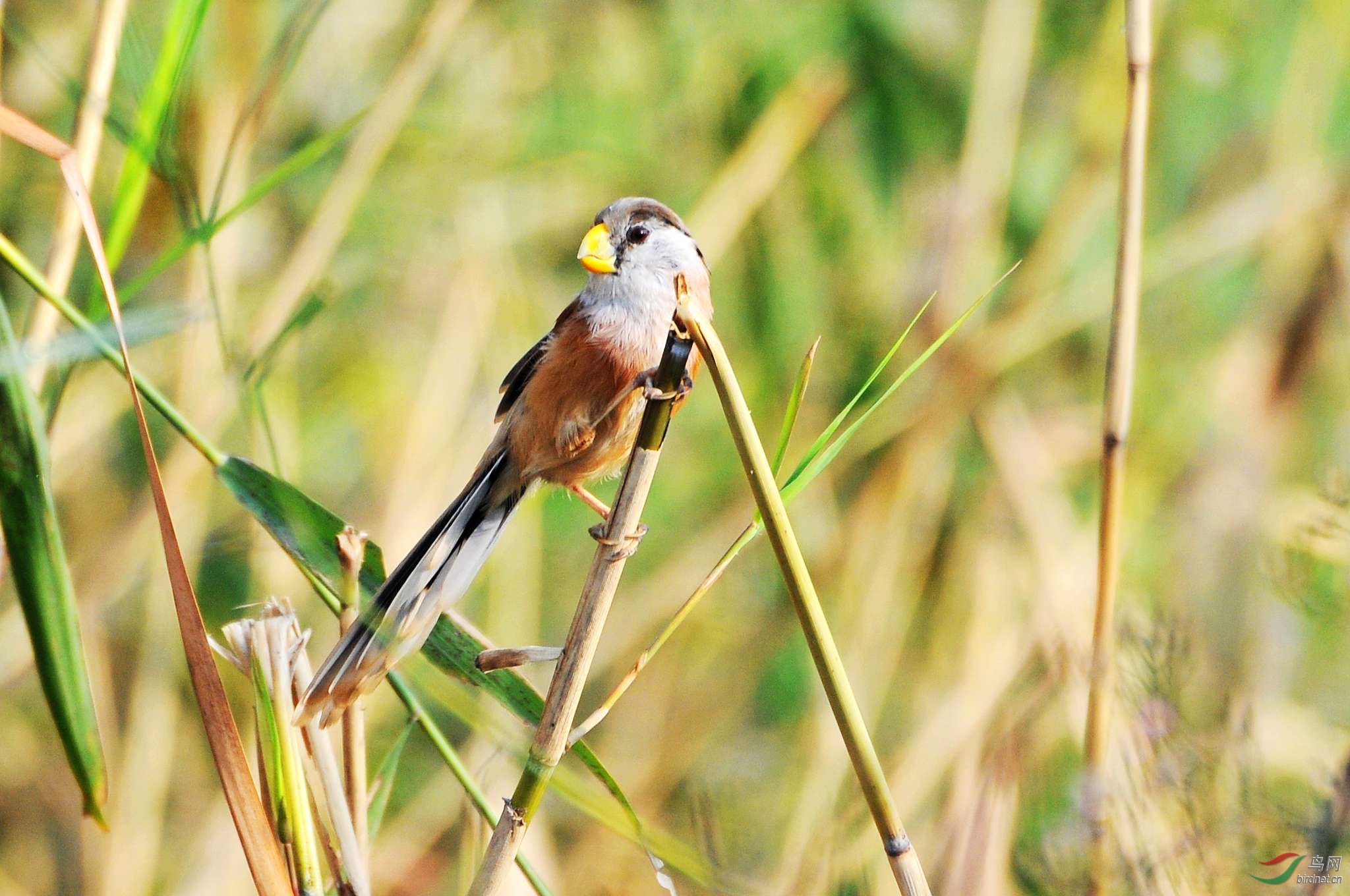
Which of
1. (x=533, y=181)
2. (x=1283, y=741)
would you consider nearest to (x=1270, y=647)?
(x=1283, y=741)

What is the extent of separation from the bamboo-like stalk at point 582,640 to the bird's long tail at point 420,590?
0.15 meters

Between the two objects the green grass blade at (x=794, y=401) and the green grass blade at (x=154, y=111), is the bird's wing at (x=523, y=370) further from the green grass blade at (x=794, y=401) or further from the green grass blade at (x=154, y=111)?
the green grass blade at (x=794, y=401)

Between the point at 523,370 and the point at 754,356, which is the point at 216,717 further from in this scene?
the point at 754,356

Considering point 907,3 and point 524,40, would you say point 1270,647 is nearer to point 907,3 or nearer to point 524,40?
point 907,3

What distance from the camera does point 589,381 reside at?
4.64ft

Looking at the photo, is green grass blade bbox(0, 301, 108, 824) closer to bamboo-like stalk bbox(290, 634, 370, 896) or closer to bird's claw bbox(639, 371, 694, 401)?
bamboo-like stalk bbox(290, 634, 370, 896)

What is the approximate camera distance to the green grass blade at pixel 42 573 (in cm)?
83

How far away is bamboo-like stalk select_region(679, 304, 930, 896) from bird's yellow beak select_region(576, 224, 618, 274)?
0.66m

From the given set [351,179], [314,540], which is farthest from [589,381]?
[351,179]

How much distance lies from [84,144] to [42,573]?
513mm

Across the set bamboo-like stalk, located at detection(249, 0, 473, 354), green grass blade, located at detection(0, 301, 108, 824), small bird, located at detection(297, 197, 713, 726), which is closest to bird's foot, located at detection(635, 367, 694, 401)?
small bird, located at detection(297, 197, 713, 726)

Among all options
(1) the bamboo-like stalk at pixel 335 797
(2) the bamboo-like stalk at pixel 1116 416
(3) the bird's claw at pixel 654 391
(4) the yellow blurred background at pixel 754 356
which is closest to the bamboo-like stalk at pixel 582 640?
(3) the bird's claw at pixel 654 391

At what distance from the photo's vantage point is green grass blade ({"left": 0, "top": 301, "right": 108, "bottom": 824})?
2.73 ft

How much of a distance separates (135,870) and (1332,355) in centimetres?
240
